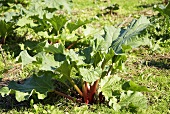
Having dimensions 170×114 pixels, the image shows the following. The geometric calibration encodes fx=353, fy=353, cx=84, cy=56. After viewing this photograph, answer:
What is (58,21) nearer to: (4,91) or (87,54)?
(87,54)

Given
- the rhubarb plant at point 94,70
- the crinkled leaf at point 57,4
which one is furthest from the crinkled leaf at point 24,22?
the rhubarb plant at point 94,70

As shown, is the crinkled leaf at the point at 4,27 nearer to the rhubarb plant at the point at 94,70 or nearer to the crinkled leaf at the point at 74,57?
the rhubarb plant at the point at 94,70

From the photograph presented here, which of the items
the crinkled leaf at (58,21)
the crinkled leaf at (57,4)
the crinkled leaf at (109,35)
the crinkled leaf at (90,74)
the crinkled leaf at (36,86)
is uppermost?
the crinkled leaf at (57,4)

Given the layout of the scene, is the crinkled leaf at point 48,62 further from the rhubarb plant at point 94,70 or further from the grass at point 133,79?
the grass at point 133,79

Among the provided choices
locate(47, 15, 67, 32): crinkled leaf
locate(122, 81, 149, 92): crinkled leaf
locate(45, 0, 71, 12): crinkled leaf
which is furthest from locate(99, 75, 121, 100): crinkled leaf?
locate(45, 0, 71, 12): crinkled leaf

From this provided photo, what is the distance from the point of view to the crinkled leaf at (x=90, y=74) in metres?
3.35

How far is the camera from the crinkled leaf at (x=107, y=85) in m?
3.60

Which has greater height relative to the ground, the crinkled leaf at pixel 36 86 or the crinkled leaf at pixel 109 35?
the crinkled leaf at pixel 109 35

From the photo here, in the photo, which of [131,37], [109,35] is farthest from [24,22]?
[131,37]

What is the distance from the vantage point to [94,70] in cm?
343

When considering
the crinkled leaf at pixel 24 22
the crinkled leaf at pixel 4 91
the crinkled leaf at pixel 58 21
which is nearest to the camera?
the crinkled leaf at pixel 4 91

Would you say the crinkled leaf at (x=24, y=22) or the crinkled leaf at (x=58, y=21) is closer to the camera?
the crinkled leaf at (x=58, y=21)

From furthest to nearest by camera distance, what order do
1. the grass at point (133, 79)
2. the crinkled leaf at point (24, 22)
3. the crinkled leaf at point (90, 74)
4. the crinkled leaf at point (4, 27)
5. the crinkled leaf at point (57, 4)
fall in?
the crinkled leaf at point (57, 4) < the crinkled leaf at point (4, 27) < the crinkled leaf at point (24, 22) < the grass at point (133, 79) < the crinkled leaf at point (90, 74)

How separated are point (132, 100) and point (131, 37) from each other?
2.12 ft
